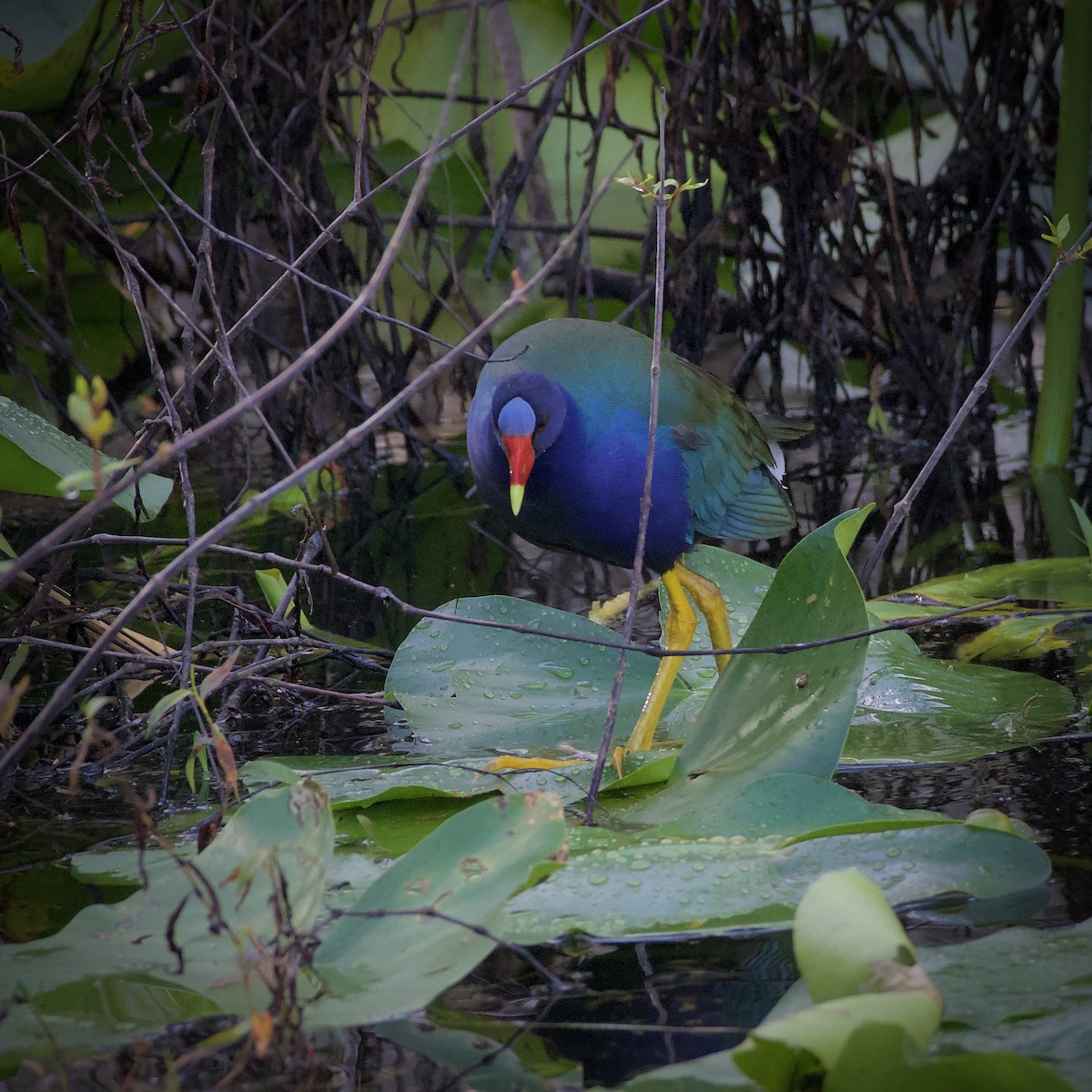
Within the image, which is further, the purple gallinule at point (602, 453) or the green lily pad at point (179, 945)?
the purple gallinule at point (602, 453)

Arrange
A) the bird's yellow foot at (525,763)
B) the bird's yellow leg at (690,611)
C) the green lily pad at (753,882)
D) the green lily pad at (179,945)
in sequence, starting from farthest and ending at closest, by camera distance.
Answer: the bird's yellow leg at (690,611), the bird's yellow foot at (525,763), the green lily pad at (753,882), the green lily pad at (179,945)

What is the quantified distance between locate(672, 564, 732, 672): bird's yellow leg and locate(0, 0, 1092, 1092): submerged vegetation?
0.17 feet

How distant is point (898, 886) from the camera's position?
99 cm

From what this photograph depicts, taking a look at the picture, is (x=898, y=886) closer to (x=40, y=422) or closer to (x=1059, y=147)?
(x=40, y=422)

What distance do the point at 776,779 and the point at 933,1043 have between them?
0.35 m

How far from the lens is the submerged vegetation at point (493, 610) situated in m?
0.84

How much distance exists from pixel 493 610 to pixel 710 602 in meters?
0.33

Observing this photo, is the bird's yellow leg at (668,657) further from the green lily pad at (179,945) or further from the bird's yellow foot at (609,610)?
the green lily pad at (179,945)

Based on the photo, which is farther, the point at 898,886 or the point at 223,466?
the point at 223,466

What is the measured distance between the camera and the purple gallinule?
168 centimetres

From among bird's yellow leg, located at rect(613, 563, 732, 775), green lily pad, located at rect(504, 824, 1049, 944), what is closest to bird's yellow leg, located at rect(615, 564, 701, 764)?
bird's yellow leg, located at rect(613, 563, 732, 775)

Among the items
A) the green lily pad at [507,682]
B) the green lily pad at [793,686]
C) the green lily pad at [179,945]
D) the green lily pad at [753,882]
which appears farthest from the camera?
the green lily pad at [507,682]

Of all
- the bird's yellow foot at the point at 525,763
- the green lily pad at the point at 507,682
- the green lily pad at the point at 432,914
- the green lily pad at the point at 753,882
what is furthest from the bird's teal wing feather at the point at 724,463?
the green lily pad at the point at 432,914

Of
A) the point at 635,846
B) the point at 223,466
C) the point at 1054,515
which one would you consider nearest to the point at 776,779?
the point at 635,846
